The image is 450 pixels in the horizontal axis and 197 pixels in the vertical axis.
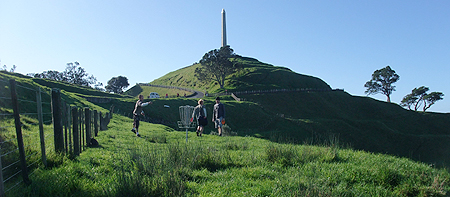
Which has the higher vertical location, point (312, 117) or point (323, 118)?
point (323, 118)

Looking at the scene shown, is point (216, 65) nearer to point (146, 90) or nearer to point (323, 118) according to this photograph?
point (146, 90)

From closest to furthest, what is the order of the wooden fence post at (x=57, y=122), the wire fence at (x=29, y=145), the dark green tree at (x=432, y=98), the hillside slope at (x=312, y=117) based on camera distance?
the wire fence at (x=29, y=145)
the wooden fence post at (x=57, y=122)
the hillside slope at (x=312, y=117)
the dark green tree at (x=432, y=98)

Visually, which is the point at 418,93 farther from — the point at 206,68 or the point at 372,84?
the point at 206,68

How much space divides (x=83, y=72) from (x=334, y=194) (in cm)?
12394

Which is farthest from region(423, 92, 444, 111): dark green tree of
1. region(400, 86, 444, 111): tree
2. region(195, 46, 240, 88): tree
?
region(195, 46, 240, 88): tree

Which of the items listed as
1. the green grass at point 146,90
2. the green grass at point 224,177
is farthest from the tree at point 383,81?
the green grass at point 224,177

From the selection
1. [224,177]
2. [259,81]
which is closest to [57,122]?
[224,177]

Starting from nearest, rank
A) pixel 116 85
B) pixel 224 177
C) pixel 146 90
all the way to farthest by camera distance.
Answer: pixel 224 177
pixel 146 90
pixel 116 85

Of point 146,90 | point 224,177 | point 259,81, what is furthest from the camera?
point 146,90

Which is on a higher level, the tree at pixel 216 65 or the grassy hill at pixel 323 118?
the tree at pixel 216 65

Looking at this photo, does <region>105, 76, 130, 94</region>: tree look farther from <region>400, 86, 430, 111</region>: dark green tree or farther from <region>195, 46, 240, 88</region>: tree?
<region>400, 86, 430, 111</region>: dark green tree

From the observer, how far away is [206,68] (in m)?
96.6

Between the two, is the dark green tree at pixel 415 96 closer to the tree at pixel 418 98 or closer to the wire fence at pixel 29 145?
the tree at pixel 418 98

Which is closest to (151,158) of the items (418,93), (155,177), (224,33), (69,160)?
(155,177)
